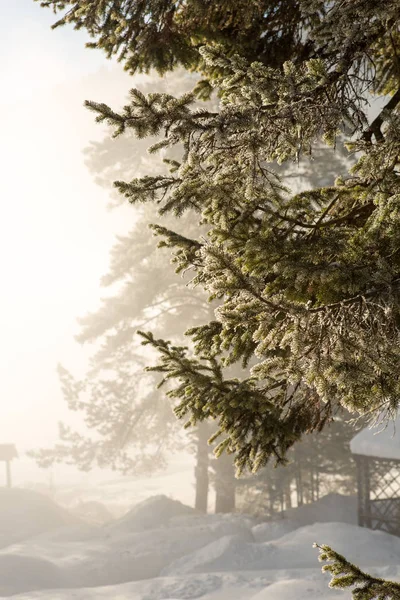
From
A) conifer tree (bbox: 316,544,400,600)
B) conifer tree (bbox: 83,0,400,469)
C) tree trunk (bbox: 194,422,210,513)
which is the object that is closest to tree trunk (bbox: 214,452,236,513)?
tree trunk (bbox: 194,422,210,513)

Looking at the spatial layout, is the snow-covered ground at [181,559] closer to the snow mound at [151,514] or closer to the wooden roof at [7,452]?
the snow mound at [151,514]

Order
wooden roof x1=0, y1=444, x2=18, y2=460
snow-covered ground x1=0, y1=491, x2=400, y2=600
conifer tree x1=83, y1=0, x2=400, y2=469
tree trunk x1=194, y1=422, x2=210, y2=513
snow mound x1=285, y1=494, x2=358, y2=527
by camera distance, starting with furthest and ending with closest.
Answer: wooden roof x1=0, y1=444, x2=18, y2=460
tree trunk x1=194, y1=422, x2=210, y2=513
snow mound x1=285, y1=494, x2=358, y2=527
snow-covered ground x1=0, y1=491, x2=400, y2=600
conifer tree x1=83, y1=0, x2=400, y2=469

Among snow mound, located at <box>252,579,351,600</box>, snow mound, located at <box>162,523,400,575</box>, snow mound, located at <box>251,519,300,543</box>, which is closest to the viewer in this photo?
snow mound, located at <box>252,579,351,600</box>

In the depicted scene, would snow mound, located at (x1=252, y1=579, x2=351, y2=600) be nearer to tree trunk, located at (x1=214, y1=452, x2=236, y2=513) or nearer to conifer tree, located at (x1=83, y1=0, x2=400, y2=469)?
conifer tree, located at (x1=83, y1=0, x2=400, y2=469)

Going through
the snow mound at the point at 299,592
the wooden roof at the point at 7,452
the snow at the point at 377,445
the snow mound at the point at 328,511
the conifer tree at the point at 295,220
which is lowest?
the snow mound at the point at 328,511

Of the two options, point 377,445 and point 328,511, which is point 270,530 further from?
point 377,445

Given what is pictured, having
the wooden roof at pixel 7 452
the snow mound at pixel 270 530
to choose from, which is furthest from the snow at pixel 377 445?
the wooden roof at pixel 7 452

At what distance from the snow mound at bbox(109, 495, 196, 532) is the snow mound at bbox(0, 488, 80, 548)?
3.11 metres

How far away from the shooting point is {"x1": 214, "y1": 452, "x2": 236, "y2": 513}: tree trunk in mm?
21702

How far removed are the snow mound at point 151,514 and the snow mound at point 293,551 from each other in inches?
235

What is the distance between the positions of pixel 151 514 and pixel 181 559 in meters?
6.78

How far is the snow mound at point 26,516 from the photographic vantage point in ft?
64.1

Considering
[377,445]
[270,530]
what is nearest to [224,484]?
A: [270,530]

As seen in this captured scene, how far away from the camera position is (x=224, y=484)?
21.9 m
